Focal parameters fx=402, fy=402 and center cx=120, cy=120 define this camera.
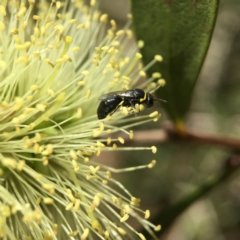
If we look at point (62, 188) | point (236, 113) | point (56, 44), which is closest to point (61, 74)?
point (56, 44)

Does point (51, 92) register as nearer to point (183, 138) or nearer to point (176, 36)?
point (176, 36)

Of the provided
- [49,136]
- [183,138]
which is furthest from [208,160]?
[49,136]

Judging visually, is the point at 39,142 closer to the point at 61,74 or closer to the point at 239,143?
the point at 61,74

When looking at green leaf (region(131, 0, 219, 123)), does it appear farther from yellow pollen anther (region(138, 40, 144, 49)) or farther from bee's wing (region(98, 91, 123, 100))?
bee's wing (region(98, 91, 123, 100))

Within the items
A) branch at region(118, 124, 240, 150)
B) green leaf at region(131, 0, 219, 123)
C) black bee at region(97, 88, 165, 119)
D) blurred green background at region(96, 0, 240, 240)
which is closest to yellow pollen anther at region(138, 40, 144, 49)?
green leaf at region(131, 0, 219, 123)

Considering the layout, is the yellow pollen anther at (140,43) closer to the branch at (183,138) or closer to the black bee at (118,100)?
the black bee at (118,100)
